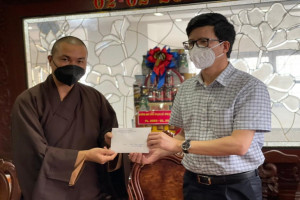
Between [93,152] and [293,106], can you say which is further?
[293,106]

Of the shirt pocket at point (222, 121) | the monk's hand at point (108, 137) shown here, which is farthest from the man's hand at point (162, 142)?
the monk's hand at point (108, 137)

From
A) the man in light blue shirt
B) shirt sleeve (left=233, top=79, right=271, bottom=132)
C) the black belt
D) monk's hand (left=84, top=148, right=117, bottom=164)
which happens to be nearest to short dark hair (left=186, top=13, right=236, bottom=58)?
the man in light blue shirt

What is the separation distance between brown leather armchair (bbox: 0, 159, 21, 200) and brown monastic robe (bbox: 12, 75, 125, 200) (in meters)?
0.34

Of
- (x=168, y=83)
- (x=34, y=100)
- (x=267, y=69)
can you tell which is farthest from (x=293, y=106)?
(x=34, y=100)

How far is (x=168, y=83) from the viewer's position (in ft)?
7.90

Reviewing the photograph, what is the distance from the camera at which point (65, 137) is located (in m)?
1.63

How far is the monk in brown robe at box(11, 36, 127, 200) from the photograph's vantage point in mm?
1560

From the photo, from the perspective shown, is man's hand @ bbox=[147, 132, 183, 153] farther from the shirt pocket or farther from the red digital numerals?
the red digital numerals

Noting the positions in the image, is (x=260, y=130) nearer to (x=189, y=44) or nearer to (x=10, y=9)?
(x=189, y=44)

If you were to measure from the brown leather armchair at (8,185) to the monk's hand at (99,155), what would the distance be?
0.63m

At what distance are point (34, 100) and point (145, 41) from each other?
1.34 m

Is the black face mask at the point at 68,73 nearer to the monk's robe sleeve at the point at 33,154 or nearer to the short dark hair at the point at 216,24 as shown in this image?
the monk's robe sleeve at the point at 33,154

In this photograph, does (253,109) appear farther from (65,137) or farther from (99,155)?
(65,137)

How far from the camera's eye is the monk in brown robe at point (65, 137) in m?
1.56
